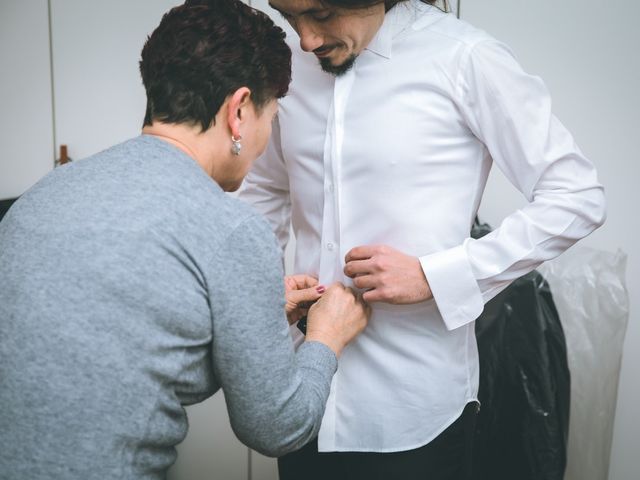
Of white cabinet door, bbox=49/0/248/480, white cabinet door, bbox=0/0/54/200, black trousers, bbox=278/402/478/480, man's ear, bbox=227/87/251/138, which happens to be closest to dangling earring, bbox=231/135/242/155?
man's ear, bbox=227/87/251/138

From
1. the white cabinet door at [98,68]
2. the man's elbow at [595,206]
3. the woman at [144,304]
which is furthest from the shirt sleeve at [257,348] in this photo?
the white cabinet door at [98,68]

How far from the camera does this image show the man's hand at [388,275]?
106cm

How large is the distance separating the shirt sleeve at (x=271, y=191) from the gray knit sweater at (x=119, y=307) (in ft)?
1.91

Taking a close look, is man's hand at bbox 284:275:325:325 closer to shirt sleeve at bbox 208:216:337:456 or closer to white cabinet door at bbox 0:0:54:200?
shirt sleeve at bbox 208:216:337:456

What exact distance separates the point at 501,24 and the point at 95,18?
1.33 m

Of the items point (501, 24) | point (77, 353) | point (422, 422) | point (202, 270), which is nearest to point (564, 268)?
point (501, 24)

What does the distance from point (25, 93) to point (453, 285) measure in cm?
182

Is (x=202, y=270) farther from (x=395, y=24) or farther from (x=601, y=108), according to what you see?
(x=601, y=108)

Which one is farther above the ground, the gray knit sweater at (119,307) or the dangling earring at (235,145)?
the dangling earring at (235,145)

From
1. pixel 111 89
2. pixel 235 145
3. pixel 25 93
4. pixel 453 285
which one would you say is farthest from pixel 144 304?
pixel 25 93

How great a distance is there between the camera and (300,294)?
1.16m

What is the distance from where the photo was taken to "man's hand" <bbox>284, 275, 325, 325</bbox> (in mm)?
1157

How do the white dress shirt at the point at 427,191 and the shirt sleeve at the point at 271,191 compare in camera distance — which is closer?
the white dress shirt at the point at 427,191

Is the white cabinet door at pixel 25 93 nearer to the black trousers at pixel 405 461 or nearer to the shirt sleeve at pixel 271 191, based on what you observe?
the shirt sleeve at pixel 271 191
